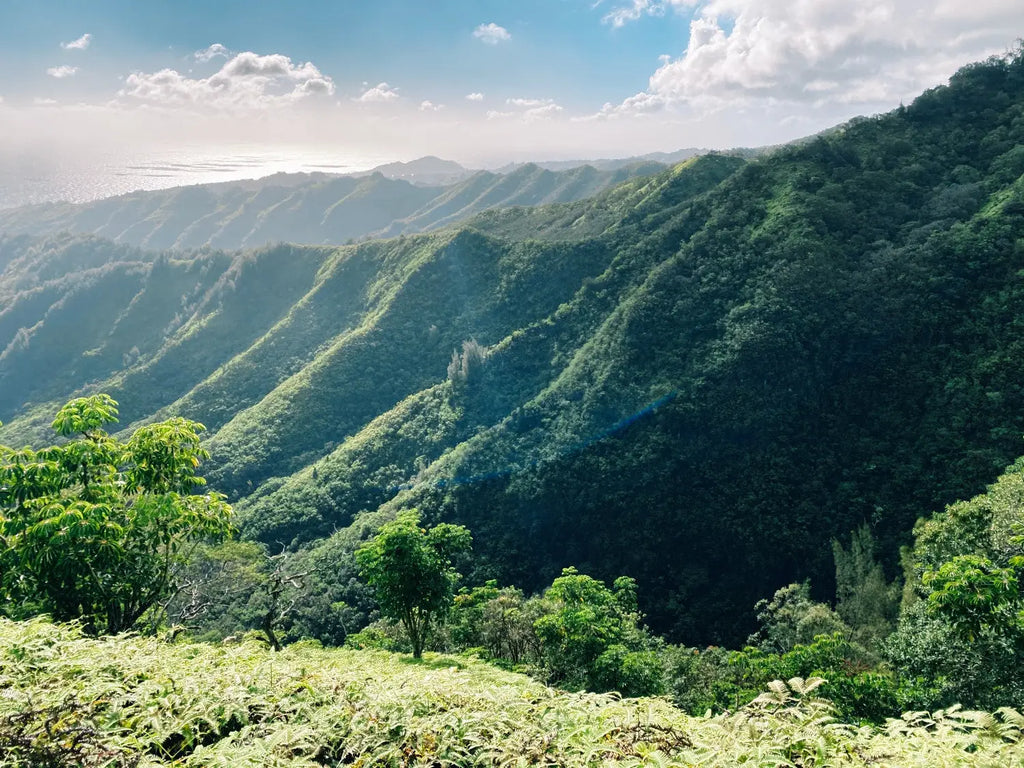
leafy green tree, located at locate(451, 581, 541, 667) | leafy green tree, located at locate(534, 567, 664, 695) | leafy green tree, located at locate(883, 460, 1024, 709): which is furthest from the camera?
leafy green tree, located at locate(451, 581, 541, 667)

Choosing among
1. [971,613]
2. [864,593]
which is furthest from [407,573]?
[864,593]

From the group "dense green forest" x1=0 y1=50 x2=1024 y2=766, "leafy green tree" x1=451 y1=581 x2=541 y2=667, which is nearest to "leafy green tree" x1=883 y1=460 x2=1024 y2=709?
"dense green forest" x1=0 y1=50 x2=1024 y2=766

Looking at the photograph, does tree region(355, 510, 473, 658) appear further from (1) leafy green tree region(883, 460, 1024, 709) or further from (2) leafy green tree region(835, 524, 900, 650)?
(2) leafy green tree region(835, 524, 900, 650)

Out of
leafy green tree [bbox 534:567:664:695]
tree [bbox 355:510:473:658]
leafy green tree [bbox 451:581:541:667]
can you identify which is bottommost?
leafy green tree [bbox 451:581:541:667]

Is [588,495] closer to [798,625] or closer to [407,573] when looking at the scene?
[798,625]

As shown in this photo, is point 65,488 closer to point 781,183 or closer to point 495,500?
point 495,500

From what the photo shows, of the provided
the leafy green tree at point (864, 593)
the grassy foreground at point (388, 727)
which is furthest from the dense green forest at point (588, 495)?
the leafy green tree at point (864, 593)
